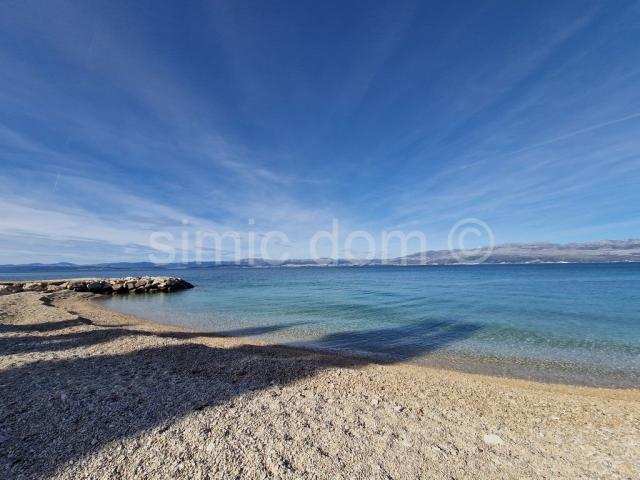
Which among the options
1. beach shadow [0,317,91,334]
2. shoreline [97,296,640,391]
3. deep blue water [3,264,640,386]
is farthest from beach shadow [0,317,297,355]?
shoreline [97,296,640,391]

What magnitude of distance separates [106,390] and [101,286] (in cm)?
4711

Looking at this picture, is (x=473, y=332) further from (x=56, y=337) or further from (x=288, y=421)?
(x=56, y=337)

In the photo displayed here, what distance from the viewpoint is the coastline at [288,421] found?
4.08m

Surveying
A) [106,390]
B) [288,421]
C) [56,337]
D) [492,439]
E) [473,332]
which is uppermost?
[106,390]

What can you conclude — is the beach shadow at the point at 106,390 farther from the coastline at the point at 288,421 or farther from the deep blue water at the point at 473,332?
the deep blue water at the point at 473,332

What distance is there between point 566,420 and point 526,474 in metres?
3.13

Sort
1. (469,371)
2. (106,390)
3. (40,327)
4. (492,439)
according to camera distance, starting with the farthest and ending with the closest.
Answer: 1. (40,327)
2. (469,371)
3. (106,390)
4. (492,439)

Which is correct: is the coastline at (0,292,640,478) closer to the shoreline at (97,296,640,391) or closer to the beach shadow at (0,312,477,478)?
the beach shadow at (0,312,477,478)

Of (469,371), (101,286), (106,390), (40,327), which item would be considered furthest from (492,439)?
(101,286)

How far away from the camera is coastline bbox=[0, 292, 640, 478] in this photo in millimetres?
4082

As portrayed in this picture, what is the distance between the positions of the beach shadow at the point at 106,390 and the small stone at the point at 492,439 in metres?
4.45

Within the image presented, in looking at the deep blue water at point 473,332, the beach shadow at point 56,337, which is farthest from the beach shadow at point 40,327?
the deep blue water at point 473,332

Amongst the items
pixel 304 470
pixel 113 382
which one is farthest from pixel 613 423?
pixel 113 382

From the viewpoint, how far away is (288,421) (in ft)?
17.1
